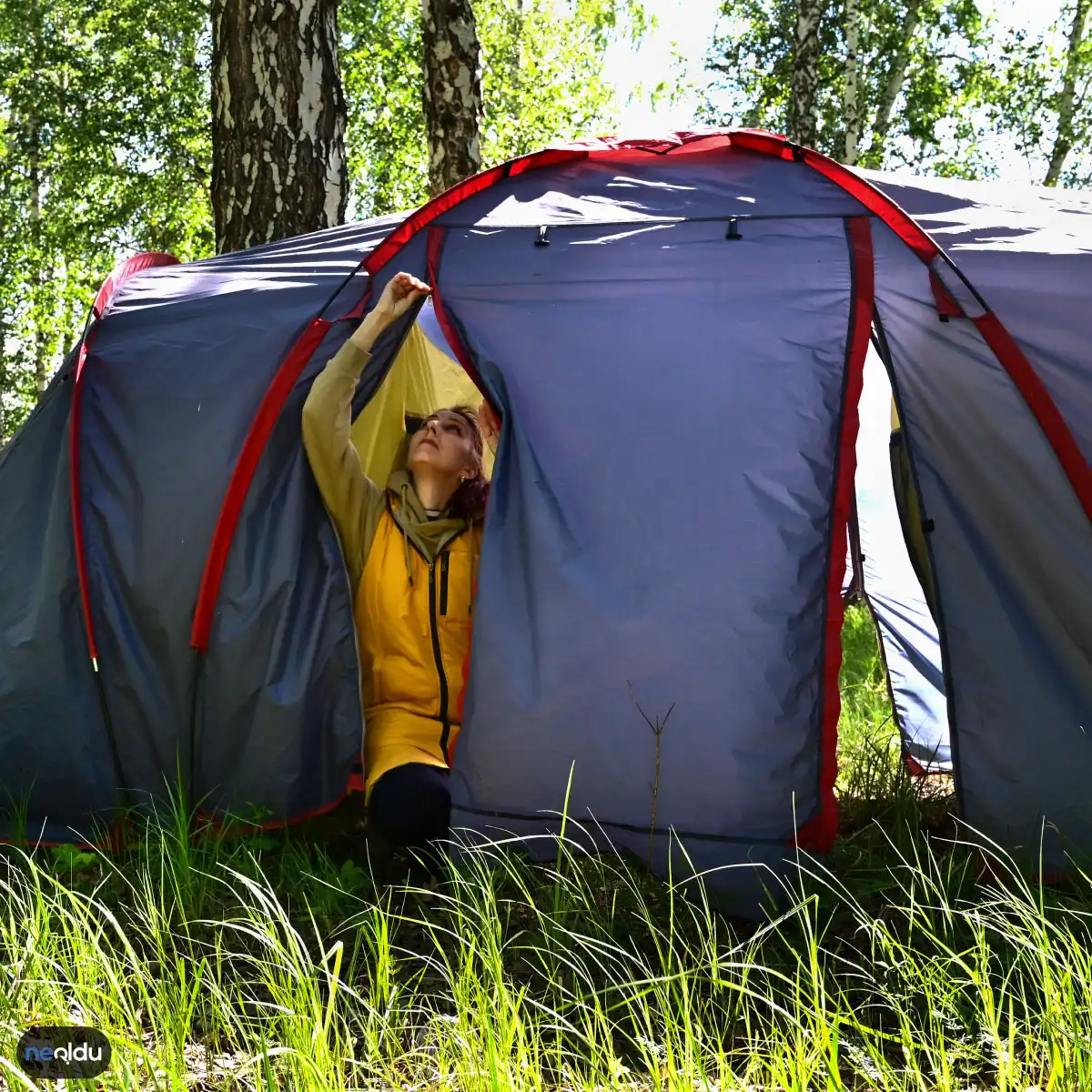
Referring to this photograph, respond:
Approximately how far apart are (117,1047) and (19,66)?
13020 millimetres

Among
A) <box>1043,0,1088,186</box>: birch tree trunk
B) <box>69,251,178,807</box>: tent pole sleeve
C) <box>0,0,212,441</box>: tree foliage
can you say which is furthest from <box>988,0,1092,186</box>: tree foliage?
<box>69,251,178,807</box>: tent pole sleeve

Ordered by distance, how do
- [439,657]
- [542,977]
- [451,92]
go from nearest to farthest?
1. [542,977]
2. [439,657]
3. [451,92]

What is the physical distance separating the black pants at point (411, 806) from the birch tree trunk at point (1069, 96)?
→ 44.2 feet

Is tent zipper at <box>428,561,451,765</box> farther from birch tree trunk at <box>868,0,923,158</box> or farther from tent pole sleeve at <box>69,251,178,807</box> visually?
birch tree trunk at <box>868,0,923,158</box>

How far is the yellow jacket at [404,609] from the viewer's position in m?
2.98

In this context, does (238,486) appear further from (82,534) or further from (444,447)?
(444,447)

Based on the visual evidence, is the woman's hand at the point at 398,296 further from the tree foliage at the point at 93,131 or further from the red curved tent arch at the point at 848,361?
the tree foliage at the point at 93,131

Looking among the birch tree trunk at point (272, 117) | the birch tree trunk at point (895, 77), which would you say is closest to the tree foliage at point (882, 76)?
the birch tree trunk at point (895, 77)

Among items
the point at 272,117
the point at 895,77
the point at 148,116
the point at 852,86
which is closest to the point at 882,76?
the point at 895,77

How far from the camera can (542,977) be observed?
7.52 feet

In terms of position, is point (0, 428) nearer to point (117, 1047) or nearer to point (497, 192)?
point (497, 192)

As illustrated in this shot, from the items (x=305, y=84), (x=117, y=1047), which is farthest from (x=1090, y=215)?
(x=117, y=1047)

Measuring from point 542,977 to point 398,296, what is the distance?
64.5 inches

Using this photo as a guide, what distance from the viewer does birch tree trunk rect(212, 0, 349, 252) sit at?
3895 millimetres
